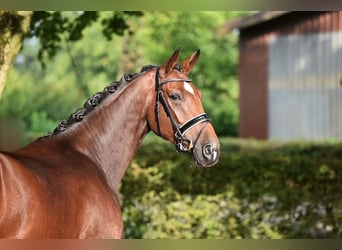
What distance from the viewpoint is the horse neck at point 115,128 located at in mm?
4168

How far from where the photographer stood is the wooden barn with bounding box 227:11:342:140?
17234 mm

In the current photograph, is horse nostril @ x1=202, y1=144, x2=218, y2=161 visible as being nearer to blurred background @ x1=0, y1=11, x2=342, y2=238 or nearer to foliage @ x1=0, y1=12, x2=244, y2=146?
blurred background @ x1=0, y1=11, x2=342, y2=238

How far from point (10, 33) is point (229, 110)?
22415 millimetres

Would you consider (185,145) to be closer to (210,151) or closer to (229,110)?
(210,151)

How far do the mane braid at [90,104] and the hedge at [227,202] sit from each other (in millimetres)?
3642

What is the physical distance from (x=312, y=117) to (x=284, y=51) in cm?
187

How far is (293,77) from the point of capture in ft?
58.0

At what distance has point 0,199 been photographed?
3.08 meters

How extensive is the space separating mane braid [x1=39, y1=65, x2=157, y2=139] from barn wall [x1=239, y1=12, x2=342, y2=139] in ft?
43.9

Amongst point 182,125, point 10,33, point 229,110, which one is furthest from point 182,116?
point 229,110

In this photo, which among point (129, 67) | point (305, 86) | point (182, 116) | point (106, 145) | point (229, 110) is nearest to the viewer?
point (182, 116)

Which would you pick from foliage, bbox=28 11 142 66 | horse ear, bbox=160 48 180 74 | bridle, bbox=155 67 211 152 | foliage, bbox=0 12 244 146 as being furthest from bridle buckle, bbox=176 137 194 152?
foliage, bbox=0 12 244 146

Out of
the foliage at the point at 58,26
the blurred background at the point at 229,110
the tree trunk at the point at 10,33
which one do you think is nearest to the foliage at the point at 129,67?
the blurred background at the point at 229,110

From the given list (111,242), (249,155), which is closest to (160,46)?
(249,155)
